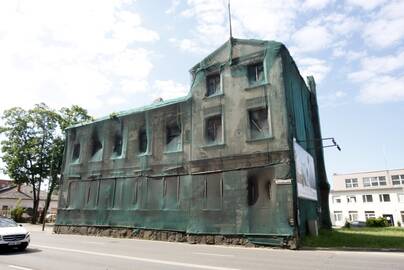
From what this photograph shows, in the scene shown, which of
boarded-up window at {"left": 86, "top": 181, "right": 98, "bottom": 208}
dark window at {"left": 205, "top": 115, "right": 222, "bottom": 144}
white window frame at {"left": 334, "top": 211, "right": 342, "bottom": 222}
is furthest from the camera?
white window frame at {"left": 334, "top": 211, "right": 342, "bottom": 222}

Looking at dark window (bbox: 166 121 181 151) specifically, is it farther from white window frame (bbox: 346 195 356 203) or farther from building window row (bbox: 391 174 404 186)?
building window row (bbox: 391 174 404 186)

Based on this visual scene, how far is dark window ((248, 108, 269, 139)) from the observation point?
59.2ft

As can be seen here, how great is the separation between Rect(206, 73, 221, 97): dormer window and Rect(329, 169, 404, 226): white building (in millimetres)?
43782

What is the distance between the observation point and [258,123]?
60.5 feet

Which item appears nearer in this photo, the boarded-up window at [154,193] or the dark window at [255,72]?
the dark window at [255,72]

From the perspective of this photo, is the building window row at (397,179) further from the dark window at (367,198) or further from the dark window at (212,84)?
the dark window at (212,84)

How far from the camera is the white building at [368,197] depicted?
51.2 m

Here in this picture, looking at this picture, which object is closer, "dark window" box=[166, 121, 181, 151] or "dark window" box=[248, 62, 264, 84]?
"dark window" box=[248, 62, 264, 84]

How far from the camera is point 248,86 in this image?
62.5ft

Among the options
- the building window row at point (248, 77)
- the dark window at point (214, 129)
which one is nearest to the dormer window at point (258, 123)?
the building window row at point (248, 77)

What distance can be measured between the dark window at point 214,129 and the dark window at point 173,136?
2341 millimetres

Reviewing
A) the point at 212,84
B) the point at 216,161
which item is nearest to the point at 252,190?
the point at 216,161

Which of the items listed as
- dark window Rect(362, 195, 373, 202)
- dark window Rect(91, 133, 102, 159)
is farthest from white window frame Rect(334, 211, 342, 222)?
dark window Rect(91, 133, 102, 159)

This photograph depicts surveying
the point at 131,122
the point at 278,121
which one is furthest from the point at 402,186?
the point at 131,122
